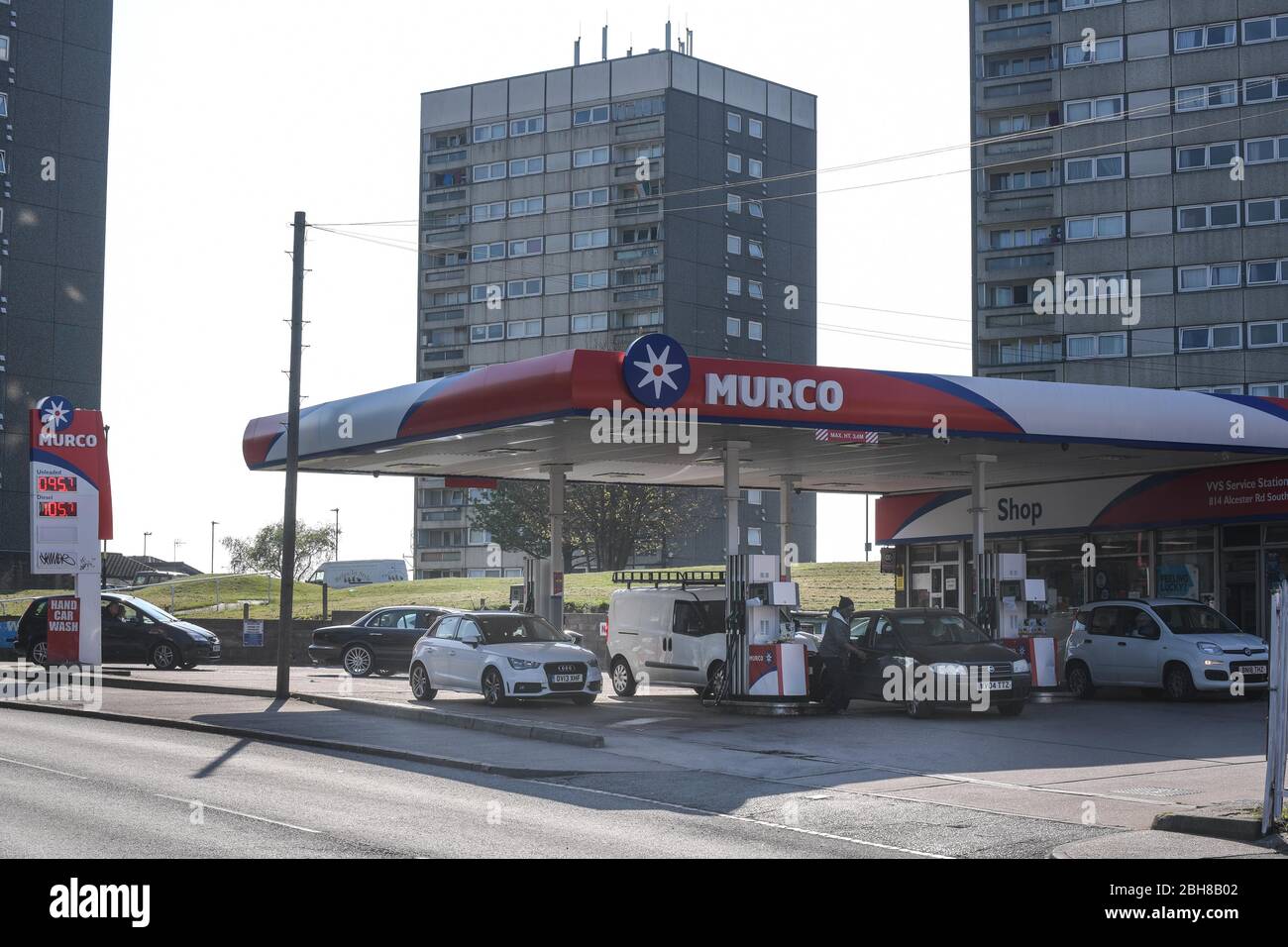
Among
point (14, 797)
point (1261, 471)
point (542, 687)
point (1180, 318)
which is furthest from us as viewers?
point (1180, 318)

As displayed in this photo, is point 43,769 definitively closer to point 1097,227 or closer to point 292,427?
point 292,427

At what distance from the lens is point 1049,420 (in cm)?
2394

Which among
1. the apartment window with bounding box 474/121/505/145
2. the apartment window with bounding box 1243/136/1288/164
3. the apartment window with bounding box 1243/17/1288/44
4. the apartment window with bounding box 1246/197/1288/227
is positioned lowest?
the apartment window with bounding box 1246/197/1288/227

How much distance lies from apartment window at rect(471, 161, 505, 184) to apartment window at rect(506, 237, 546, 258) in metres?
5.19

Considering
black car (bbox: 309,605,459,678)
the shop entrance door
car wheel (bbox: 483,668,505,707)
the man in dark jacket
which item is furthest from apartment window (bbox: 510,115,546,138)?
the man in dark jacket

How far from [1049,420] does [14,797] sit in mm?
16835

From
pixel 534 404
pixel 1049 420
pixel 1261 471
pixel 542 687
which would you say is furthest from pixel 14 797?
pixel 1261 471

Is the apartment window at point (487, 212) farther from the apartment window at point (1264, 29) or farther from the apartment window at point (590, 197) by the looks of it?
the apartment window at point (1264, 29)

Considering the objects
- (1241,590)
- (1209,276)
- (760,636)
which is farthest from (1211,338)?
(760,636)

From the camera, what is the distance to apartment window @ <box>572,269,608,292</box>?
10756cm

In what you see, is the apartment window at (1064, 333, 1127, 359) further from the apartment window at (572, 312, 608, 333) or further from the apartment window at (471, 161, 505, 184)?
the apartment window at (471, 161, 505, 184)

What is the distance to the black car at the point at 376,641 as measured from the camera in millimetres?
33781
